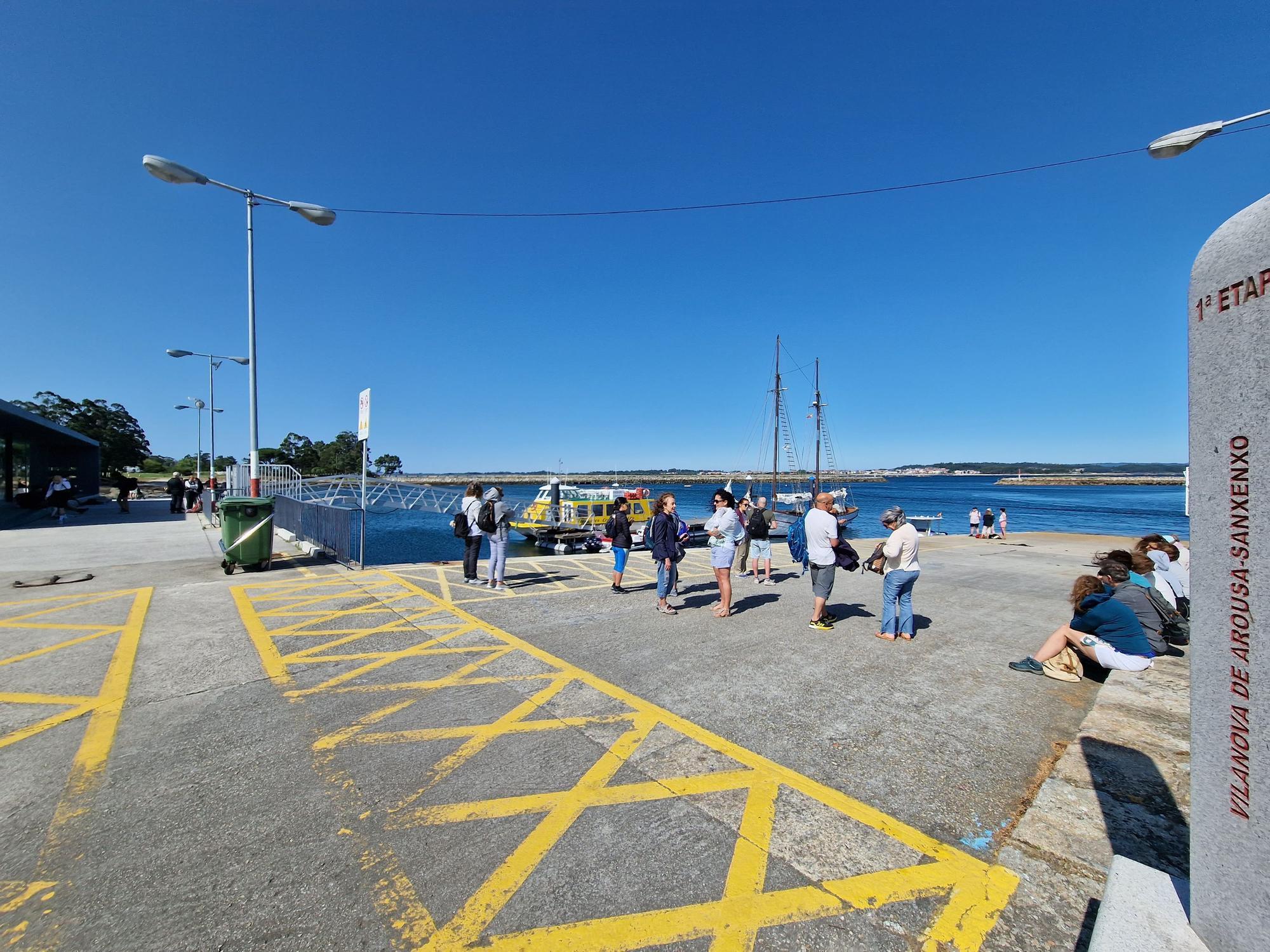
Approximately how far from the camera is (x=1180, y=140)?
677 centimetres

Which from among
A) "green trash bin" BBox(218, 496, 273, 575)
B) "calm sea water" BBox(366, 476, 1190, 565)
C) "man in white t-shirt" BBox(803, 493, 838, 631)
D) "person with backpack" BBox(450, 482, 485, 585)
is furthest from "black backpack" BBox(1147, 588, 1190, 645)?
"green trash bin" BBox(218, 496, 273, 575)

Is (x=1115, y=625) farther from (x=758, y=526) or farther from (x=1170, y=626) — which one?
(x=758, y=526)

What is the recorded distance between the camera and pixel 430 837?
2.63 m

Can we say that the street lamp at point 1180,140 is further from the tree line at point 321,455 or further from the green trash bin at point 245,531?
the tree line at point 321,455

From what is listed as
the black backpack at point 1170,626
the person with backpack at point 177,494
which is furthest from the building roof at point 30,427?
the black backpack at point 1170,626

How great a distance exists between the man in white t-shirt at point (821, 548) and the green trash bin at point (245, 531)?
27.5ft

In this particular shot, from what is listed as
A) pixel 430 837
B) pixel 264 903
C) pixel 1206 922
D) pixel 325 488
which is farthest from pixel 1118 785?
pixel 325 488

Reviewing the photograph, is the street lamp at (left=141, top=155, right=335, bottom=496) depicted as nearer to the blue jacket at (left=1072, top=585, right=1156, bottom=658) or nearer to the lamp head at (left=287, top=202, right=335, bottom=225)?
the lamp head at (left=287, top=202, right=335, bottom=225)

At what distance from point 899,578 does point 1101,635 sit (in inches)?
67.4

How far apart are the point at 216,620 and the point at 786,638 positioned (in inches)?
258

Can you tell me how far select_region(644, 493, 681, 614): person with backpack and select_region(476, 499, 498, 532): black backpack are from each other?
2.44 m

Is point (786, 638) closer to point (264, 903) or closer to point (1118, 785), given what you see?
point (1118, 785)

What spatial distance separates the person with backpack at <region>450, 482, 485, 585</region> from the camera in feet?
27.6

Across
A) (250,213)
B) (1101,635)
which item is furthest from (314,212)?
(1101,635)
